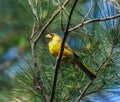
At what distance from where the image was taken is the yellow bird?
6.43 feet

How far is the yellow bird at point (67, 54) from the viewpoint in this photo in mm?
1961

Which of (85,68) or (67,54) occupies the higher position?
(67,54)

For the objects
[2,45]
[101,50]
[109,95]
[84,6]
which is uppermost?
[2,45]

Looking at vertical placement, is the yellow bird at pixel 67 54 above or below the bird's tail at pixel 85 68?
above

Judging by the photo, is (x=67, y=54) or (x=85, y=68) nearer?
(x=85, y=68)

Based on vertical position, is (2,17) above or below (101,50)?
above

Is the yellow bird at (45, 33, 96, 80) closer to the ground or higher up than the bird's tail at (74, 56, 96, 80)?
higher up

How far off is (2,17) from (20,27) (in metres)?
0.15

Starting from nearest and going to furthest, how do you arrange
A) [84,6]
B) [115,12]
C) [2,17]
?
1. [115,12]
2. [84,6]
3. [2,17]

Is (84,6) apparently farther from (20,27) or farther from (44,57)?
(20,27)

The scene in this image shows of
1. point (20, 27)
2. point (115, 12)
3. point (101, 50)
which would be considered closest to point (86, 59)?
point (101, 50)

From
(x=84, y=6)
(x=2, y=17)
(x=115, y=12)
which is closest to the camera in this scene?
(x=115, y=12)

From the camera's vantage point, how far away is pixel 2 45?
173 inches

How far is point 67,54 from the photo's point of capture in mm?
2205
